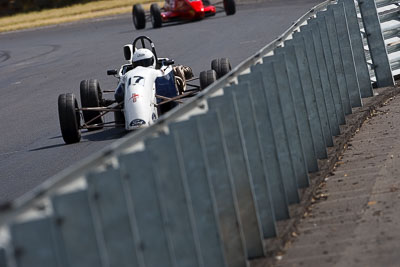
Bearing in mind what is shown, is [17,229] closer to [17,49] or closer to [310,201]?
[310,201]

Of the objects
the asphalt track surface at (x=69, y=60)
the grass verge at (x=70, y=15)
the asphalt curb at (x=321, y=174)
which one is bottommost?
the asphalt curb at (x=321, y=174)

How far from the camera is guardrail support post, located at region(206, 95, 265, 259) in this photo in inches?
271

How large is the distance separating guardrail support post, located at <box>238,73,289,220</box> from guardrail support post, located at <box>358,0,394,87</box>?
25.3 feet

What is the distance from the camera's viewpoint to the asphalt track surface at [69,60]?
14219 mm

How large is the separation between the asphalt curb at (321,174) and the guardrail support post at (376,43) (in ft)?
0.76

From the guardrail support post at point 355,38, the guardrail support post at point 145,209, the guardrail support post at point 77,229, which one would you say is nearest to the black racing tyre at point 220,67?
the guardrail support post at point 355,38

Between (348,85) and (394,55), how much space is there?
141 inches

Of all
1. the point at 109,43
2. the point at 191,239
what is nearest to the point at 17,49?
the point at 109,43

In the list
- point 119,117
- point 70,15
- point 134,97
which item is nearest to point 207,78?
point 119,117

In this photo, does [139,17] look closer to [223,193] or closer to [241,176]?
[241,176]

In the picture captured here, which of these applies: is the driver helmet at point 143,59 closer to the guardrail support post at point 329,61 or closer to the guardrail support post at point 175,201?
the guardrail support post at point 329,61

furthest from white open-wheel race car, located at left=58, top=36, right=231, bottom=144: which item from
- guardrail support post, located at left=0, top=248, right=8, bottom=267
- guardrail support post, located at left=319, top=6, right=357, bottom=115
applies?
guardrail support post, located at left=0, top=248, right=8, bottom=267

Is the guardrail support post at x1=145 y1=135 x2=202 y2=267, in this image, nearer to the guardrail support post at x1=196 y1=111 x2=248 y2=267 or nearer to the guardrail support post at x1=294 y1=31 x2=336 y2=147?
the guardrail support post at x1=196 y1=111 x2=248 y2=267

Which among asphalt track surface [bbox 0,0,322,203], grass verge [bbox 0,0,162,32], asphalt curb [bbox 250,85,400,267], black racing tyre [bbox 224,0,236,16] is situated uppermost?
grass verge [bbox 0,0,162,32]
